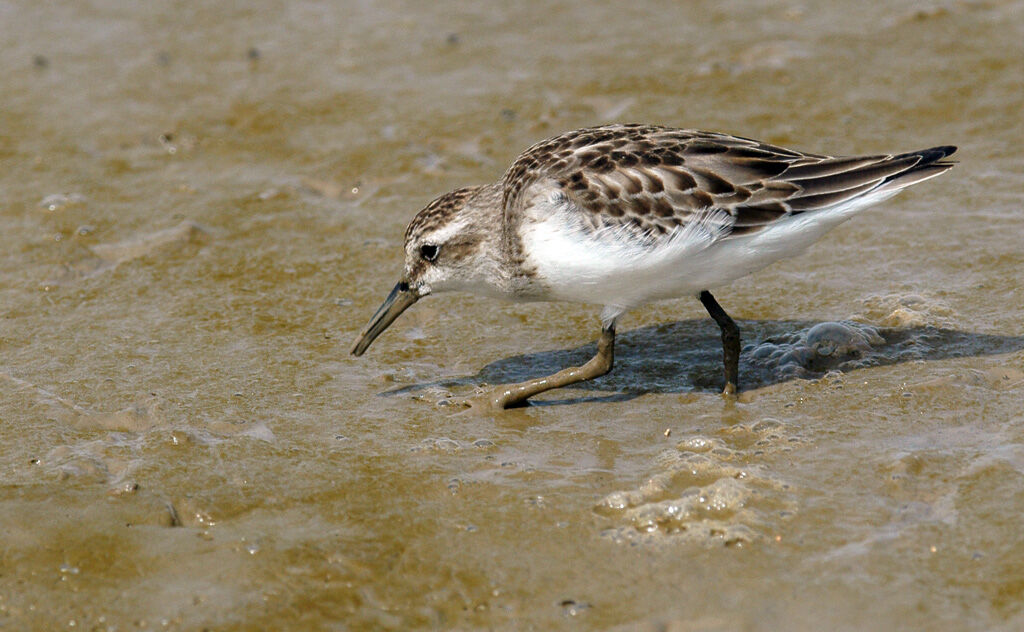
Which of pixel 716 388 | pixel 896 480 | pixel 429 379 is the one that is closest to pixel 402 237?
pixel 429 379

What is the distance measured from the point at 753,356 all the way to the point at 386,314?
8.32 ft

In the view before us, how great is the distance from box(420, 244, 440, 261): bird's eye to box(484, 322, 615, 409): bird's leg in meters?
1.00

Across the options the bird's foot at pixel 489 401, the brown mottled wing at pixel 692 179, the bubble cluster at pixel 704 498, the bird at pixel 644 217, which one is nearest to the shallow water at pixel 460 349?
the bubble cluster at pixel 704 498

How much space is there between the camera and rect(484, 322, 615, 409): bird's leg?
7809 millimetres

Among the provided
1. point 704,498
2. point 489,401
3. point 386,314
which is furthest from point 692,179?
point 386,314

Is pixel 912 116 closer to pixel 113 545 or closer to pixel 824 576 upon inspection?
pixel 824 576

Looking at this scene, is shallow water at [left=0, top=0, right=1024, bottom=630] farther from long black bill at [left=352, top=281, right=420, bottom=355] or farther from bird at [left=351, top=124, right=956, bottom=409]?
bird at [left=351, top=124, right=956, bottom=409]

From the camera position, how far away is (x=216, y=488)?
6.73 metres

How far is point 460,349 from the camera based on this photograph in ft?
28.6

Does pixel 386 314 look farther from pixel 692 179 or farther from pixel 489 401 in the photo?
pixel 692 179

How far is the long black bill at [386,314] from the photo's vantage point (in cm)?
825

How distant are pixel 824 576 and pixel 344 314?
4.64m

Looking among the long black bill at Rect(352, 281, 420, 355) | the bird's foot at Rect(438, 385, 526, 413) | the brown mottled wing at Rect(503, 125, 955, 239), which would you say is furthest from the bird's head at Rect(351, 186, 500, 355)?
the bird's foot at Rect(438, 385, 526, 413)

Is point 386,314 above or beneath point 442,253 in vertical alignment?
beneath
